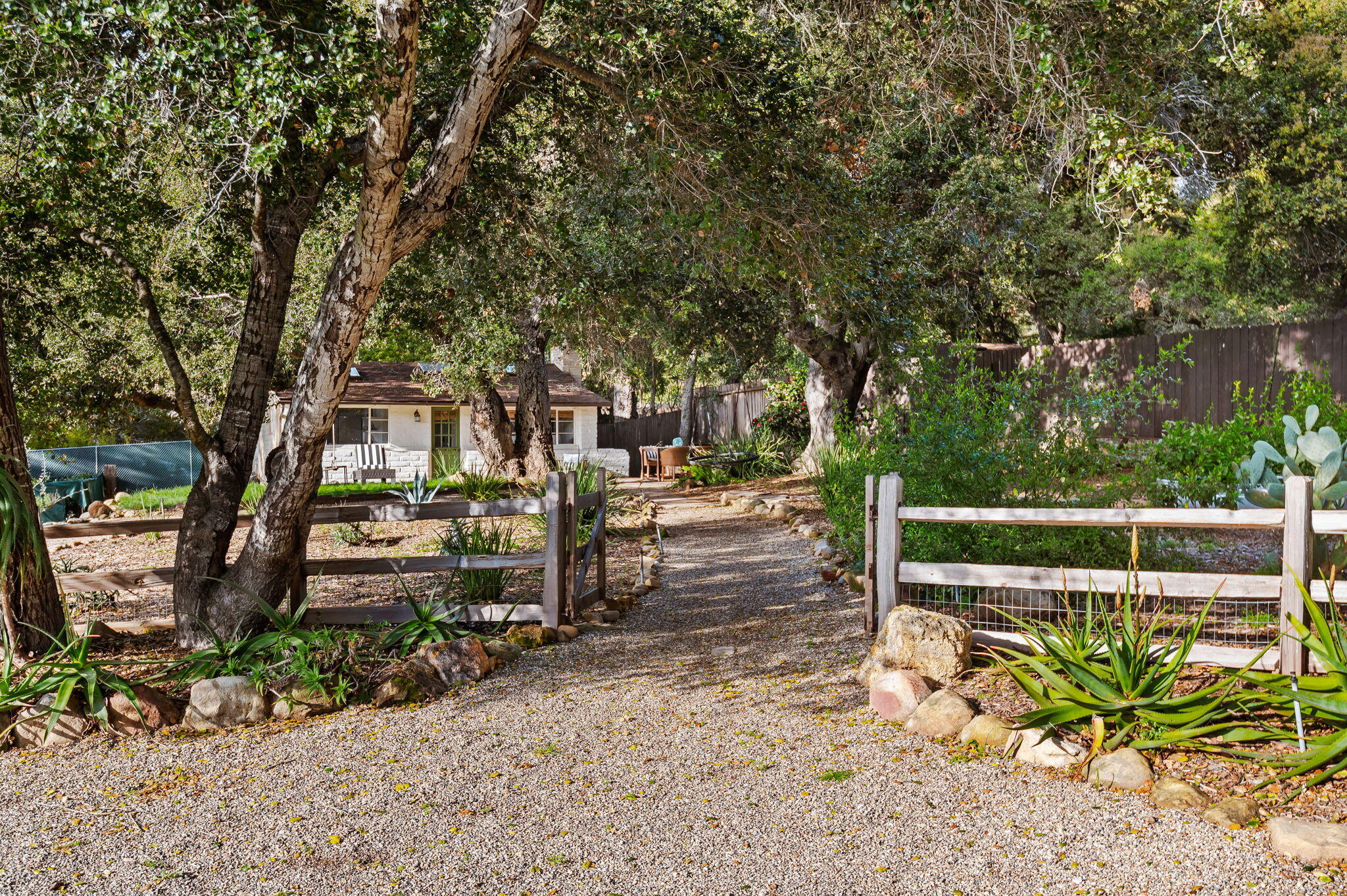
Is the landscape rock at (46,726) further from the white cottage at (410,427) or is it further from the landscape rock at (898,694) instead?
the white cottage at (410,427)

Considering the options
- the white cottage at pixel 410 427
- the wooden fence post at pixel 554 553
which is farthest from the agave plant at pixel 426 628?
the white cottage at pixel 410 427

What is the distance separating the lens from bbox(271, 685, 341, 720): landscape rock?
4844 millimetres

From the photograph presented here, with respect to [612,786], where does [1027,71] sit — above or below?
above

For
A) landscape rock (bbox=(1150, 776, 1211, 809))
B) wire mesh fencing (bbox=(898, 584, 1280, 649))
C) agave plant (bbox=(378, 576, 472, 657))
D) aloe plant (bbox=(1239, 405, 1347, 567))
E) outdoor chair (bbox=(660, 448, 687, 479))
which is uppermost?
aloe plant (bbox=(1239, 405, 1347, 567))

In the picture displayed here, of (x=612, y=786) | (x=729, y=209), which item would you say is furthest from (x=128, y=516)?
(x=612, y=786)

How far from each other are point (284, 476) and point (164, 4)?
2795mm

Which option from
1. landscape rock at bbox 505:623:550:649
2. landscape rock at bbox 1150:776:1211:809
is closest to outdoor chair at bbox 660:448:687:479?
landscape rock at bbox 505:623:550:649

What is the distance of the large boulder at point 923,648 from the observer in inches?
190

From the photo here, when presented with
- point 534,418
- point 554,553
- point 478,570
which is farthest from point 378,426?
point 554,553

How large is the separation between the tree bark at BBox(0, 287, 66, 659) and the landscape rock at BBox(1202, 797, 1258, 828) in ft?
18.7

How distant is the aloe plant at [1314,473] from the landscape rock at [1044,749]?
244cm

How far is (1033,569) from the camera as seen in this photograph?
4.93 metres

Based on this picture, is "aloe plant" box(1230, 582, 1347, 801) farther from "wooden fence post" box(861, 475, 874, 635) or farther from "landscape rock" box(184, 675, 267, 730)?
"landscape rock" box(184, 675, 267, 730)

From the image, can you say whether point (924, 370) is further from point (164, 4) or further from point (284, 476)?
point (164, 4)
